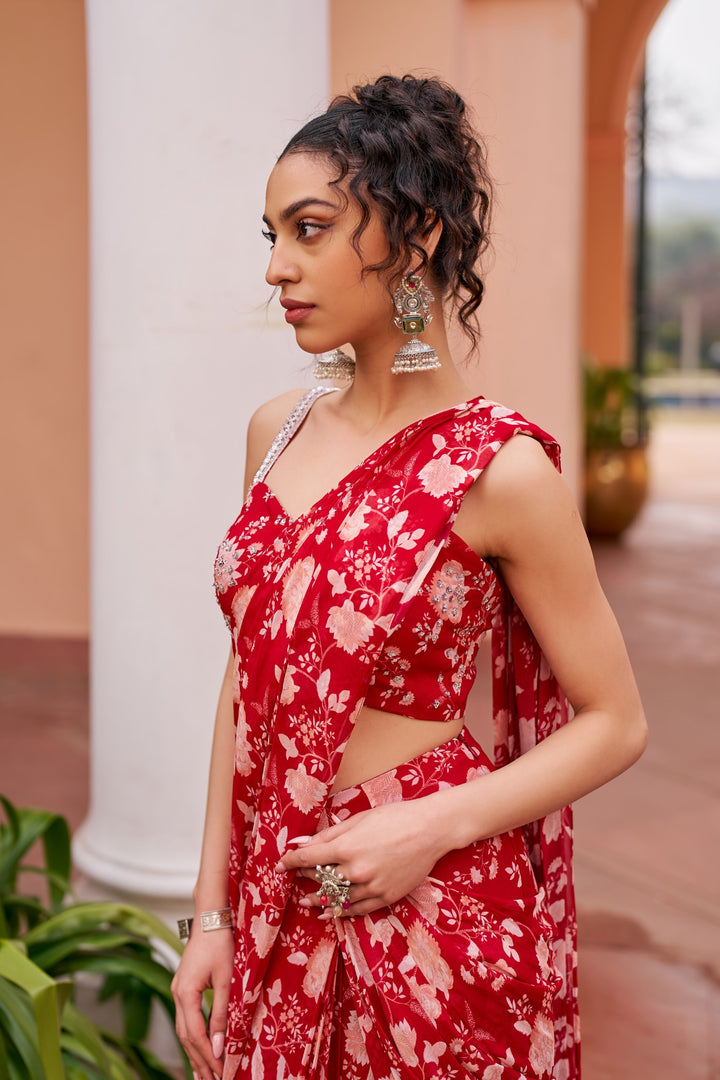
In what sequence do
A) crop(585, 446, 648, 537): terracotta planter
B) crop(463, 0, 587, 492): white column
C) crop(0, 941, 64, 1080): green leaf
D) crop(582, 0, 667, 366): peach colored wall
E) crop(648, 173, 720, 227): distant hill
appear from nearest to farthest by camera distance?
crop(0, 941, 64, 1080): green leaf
crop(463, 0, 587, 492): white column
crop(585, 446, 648, 537): terracotta planter
crop(582, 0, 667, 366): peach colored wall
crop(648, 173, 720, 227): distant hill

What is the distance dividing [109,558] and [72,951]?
0.84 m

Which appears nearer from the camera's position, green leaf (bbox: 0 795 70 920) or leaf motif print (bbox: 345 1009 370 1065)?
leaf motif print (bbox: 345 1009 370 1065)

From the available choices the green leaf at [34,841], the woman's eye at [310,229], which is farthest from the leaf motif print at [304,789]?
the green leaf at [34,841]

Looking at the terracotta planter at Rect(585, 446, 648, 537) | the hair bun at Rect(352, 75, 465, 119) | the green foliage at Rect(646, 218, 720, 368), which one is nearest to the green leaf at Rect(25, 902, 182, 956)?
the hair bun at Rect(352, 75, 465, 119)

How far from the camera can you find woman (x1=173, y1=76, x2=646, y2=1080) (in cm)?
135

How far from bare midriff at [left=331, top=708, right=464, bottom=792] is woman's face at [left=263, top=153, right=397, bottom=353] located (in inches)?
17.3

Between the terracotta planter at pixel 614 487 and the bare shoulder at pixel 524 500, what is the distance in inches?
323

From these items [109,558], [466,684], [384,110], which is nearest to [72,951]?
[109,558]

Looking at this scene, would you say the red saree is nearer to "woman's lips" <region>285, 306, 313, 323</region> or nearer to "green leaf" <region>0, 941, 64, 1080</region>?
"woman's lips" <region>285, 306, 313, 323</region>

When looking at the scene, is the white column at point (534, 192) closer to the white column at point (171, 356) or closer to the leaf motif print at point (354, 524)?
the white column at point (171, 356)

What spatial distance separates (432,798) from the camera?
1381mm

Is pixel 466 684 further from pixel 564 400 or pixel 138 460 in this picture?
pixel 564 400

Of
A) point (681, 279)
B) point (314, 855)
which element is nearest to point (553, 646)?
point (314, 855)

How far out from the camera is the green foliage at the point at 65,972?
6.66 ft
